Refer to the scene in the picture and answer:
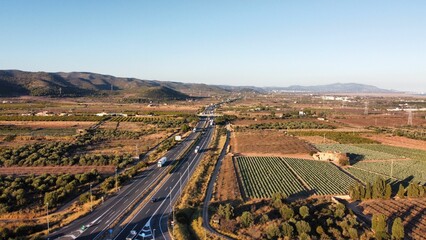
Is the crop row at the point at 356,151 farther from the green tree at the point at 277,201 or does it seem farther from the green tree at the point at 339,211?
the green tree at the point at 277,201

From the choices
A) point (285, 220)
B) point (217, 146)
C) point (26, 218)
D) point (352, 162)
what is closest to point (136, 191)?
point (26, 218)

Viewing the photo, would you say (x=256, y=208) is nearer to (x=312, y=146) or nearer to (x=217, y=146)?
(x=217, y=146)

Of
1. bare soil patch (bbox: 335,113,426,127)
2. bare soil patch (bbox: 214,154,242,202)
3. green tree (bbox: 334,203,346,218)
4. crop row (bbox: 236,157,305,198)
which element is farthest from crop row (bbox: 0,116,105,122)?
green tree (bbox: 334,203,346,218)

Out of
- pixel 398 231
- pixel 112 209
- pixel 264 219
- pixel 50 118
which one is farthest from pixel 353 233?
pixel 50 118

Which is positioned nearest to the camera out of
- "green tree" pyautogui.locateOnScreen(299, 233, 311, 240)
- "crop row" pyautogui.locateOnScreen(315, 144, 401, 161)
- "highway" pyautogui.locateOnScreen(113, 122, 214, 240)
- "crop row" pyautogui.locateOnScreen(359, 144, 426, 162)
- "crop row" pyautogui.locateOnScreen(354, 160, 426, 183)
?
"green tree" pyautogui.locateOnScreen(299, 233, 311, 240)

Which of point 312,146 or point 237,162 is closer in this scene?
point 237,162

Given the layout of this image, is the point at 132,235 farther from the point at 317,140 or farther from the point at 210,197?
the point at 317,140

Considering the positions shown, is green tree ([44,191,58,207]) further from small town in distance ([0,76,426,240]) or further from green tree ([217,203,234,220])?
green tree ([217,203,234,220])
